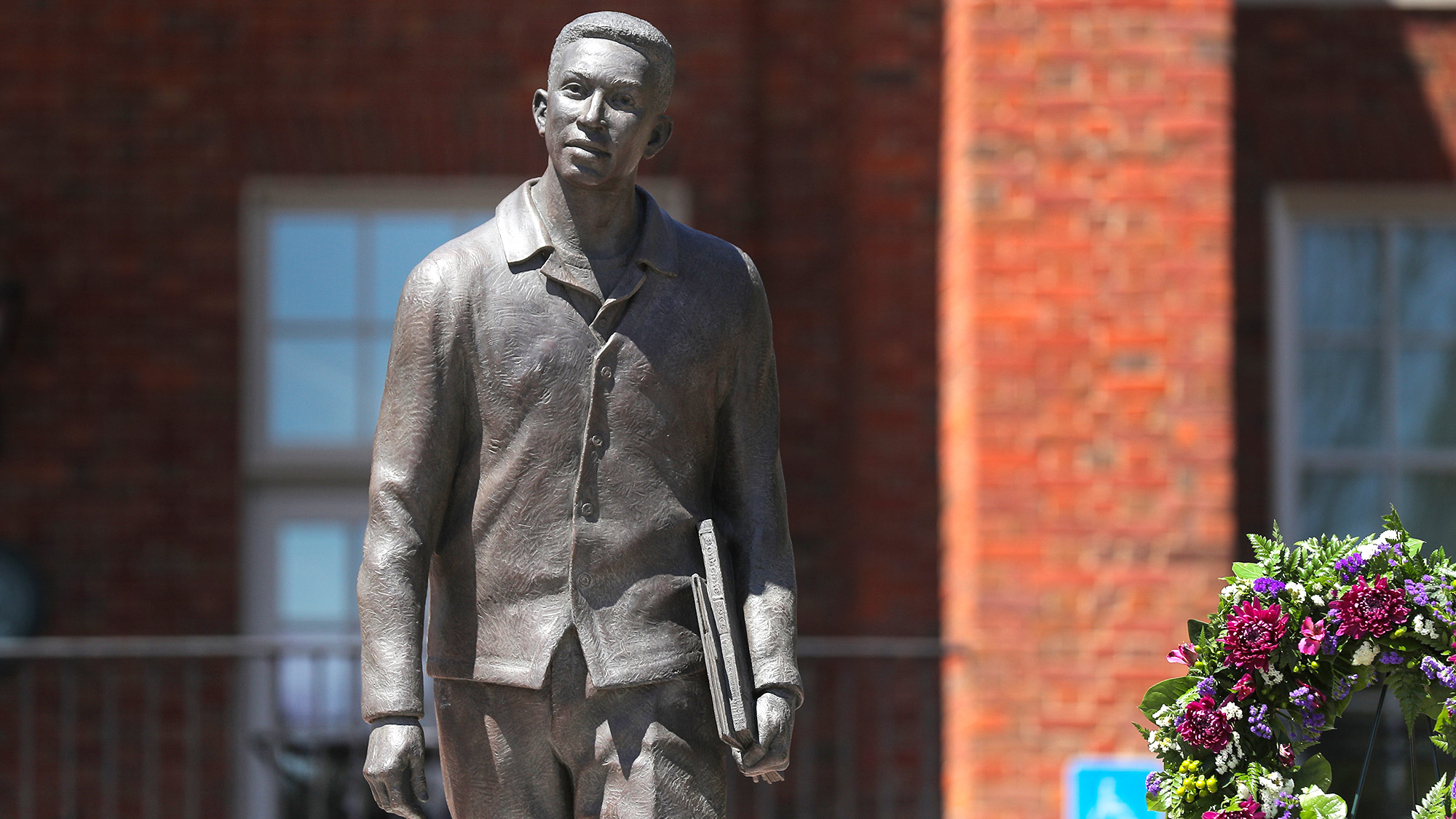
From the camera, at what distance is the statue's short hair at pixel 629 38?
121 inches

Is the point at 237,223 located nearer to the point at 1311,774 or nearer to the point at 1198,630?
the point at 1198,630

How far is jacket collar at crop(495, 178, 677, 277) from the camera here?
315 centimetres

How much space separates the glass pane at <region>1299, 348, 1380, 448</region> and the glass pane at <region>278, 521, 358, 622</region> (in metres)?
4.14

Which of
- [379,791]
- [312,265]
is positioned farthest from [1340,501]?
[379,791]

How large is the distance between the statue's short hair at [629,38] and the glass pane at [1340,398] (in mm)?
5523

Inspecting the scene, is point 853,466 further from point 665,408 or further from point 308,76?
point 665,408

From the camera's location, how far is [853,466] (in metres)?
8.03

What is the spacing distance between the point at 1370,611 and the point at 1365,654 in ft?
0.25

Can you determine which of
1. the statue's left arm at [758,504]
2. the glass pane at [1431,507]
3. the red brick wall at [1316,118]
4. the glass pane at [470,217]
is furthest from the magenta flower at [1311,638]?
the glass pane at [470,217]

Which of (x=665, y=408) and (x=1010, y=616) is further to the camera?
(x=1010, y=616)

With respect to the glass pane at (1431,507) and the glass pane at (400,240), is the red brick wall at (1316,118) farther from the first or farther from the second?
the glass pane at (400,240)

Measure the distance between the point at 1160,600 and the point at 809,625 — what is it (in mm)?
2077

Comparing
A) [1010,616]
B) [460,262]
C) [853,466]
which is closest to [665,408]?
[460,262]

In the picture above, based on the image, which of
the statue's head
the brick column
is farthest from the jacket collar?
the brick column
